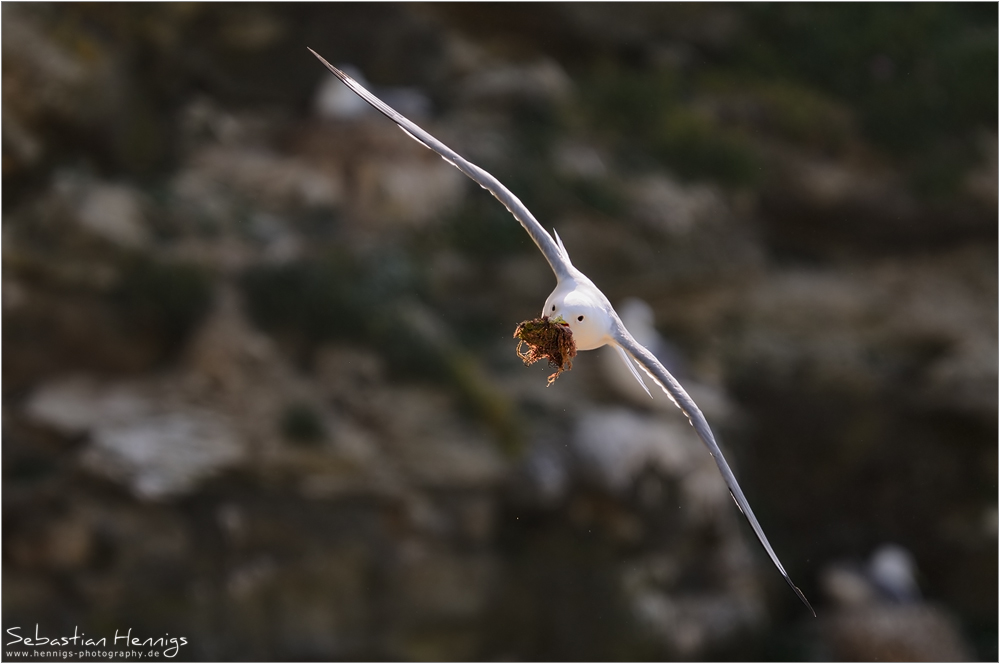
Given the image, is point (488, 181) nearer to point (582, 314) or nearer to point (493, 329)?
point (582, 314)

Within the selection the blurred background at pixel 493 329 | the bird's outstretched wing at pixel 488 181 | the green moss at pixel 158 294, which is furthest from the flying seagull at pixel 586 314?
the green moss at pixel 158 294

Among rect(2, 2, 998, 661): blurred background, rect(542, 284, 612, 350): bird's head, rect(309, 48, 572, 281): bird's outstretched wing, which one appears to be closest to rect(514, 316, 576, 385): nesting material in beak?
rect(542, 284, 612, 350): bird's head

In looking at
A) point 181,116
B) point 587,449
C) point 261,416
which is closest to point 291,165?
point 181,116

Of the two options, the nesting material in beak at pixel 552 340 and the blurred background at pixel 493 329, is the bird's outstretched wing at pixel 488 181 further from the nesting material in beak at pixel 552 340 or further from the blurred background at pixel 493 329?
the blurred background at pixel 493 329

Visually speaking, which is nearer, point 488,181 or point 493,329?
point 488,181

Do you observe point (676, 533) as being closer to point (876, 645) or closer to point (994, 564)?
point (876, 645)

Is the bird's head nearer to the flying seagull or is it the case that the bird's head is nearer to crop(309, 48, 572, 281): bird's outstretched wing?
the flying seagull

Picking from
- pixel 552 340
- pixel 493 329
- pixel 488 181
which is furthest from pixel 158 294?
pixel 552 340

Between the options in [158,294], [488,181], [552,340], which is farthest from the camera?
[158,294]
